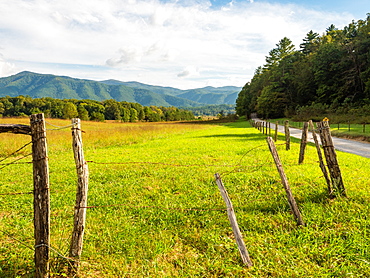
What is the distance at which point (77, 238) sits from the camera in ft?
11.2

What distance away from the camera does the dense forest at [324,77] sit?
46.2 meters

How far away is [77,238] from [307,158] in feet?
34.4

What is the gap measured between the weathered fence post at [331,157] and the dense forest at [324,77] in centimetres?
3807

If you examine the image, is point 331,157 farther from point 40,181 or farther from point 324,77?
point 324,77

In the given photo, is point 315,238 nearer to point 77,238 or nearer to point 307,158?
point 77,238

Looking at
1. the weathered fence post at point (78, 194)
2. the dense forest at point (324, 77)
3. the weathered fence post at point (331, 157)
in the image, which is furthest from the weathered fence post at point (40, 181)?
the dense forest at point (324, 77)

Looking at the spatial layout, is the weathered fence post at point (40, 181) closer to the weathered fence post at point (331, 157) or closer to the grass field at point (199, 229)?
the grass field at point (199, 229)

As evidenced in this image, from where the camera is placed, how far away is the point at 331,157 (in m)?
5.59

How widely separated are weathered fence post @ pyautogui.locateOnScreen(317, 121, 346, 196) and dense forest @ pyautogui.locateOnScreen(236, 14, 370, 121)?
38.1 meters

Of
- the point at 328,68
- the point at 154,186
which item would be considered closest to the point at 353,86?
the point at 328,68

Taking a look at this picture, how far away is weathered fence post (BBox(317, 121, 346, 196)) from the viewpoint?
552cm

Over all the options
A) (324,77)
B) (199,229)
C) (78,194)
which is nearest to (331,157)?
(199,229)

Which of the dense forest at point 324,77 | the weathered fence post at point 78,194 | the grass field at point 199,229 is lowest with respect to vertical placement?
the grass field at point 199,229

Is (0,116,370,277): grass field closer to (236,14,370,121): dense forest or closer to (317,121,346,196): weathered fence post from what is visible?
(317,121,346,196): weathered fence post
